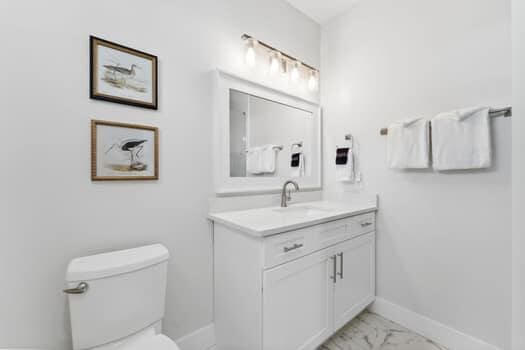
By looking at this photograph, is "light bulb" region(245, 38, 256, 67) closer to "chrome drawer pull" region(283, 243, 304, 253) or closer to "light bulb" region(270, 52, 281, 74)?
"light bulb" region(270, 52, 281, 74)

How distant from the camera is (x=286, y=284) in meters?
1.20

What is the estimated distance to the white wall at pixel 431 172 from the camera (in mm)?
Answer: 1308

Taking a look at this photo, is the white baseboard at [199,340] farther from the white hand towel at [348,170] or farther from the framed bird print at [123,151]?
the white hand towel at [348,170]

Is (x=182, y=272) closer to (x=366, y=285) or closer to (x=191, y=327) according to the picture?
(x=191, y=327)

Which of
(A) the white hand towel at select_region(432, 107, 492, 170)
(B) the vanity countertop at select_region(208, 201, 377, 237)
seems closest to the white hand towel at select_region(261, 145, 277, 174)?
(B) the vanity countertop at select_region(208, 201, 377, 237)

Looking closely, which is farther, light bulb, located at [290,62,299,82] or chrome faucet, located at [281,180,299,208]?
light bulb, located at [290,62,299,82]

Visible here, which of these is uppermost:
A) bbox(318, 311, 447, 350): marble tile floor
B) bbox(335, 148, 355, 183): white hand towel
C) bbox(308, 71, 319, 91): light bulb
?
bbox(308, 71, 319, 91): light bulb

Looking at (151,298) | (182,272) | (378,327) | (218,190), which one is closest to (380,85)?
(218,190)

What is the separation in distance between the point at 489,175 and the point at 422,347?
1.19 meters

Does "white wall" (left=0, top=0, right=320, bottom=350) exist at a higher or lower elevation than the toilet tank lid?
higher

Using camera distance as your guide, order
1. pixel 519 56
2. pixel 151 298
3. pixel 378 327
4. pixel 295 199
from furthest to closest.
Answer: pixel 295 199
pixel 378 327
pixel 151 298
pixel 519 56

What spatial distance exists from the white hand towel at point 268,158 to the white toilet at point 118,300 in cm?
97

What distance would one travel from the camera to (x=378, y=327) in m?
1.68

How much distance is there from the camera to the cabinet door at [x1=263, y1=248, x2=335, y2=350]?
1.13 metres
